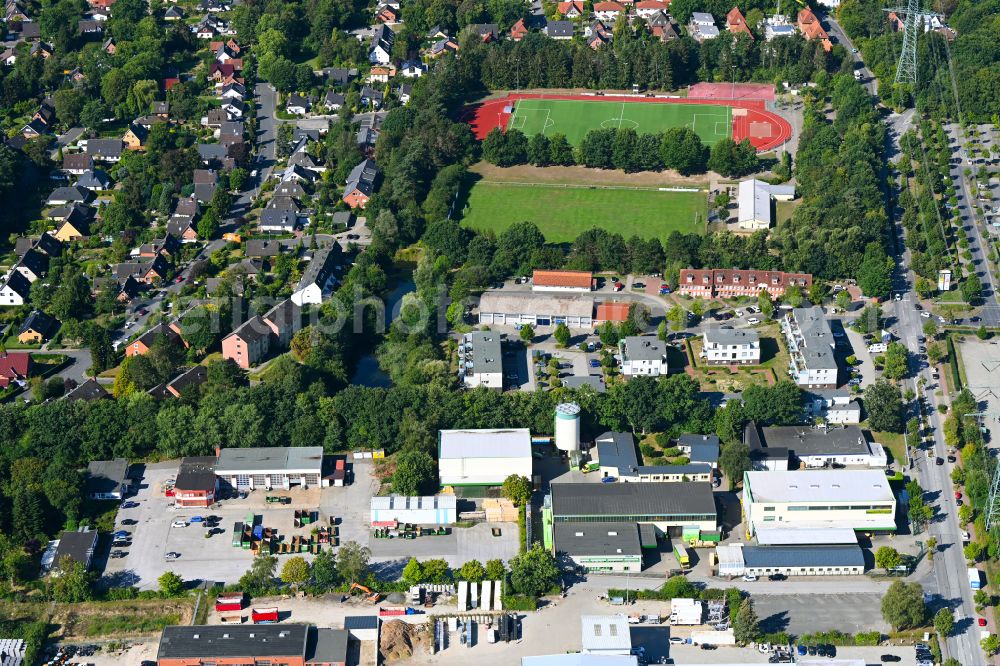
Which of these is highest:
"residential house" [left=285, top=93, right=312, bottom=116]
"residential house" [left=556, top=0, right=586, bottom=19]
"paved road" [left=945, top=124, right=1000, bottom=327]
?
"residential house" [left=556, top=0, right=586, bottom=19]

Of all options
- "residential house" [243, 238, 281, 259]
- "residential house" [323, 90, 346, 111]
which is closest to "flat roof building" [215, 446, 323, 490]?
"residential house" [243, 238, 281, 259]

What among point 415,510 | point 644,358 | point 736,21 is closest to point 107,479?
point 415,510

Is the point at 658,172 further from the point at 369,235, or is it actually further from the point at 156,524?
the point at 156,524

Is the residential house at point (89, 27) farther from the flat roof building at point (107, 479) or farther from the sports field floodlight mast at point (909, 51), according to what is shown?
the sports field floodlight mast at point (909, 51)

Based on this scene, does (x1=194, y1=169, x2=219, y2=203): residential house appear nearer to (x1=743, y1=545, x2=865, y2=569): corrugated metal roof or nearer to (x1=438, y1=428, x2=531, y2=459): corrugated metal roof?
(x1=438, y1=428, x2=531, y2=459): corrugated metal roof

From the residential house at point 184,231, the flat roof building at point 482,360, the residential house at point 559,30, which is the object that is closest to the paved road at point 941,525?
the flat roof building at point 482,360

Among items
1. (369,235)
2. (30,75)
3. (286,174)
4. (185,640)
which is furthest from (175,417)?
(30,75)
